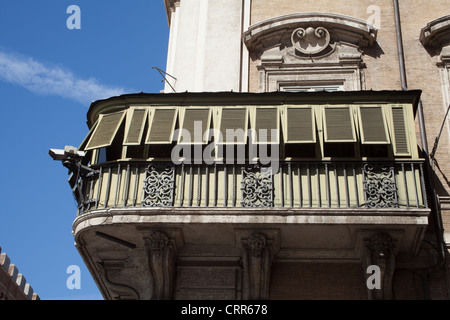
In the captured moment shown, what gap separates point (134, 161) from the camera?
13.1 metres

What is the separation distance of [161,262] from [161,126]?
2694 mm

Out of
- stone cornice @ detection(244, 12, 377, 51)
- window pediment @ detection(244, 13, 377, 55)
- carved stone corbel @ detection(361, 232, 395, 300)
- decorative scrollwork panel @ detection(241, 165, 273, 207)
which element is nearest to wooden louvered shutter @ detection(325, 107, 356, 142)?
decorative scrollwork panel @ detection(241, 165, 273, 207)

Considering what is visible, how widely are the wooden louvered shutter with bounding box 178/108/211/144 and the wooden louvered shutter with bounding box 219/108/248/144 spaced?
310 millimetres

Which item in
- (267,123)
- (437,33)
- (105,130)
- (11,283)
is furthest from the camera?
(11,283)

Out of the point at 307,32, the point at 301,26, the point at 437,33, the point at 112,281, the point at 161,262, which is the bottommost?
the point at 112,281

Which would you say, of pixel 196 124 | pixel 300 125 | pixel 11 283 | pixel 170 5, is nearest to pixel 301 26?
pixel 170 5

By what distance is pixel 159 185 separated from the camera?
502 inches

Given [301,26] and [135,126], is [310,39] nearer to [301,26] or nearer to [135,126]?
[301,26]

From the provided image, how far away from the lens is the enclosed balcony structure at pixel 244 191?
1234 cm

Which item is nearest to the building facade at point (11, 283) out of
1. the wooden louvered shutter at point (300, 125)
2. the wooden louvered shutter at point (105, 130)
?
the wooden louvered shutter at point (105, 130)

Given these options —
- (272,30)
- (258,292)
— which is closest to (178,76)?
(272,30)

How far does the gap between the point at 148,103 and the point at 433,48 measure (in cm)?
709

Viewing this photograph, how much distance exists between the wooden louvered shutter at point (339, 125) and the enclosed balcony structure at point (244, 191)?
26 millimetres

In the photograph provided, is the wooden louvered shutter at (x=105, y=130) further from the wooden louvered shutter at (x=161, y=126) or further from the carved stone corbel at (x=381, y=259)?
the carved stone corbel at (x=381, y=259)
